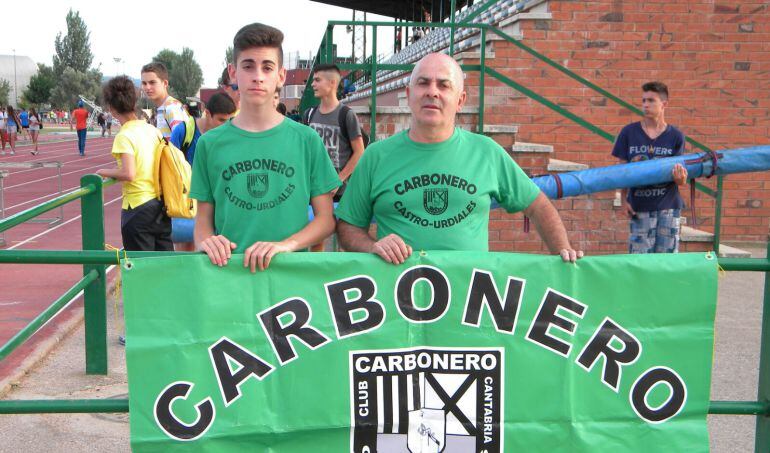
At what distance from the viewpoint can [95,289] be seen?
5.19 metres

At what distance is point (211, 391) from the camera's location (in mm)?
2812

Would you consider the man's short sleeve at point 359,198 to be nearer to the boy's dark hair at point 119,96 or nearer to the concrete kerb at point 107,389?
the concrete kerb at point 107,389

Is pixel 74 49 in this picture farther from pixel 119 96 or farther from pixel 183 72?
pixel 119 96

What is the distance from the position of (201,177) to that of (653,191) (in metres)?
4.51

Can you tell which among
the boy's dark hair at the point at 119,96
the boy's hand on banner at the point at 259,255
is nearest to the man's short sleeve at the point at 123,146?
the boy's dark hair at the point at 119,96

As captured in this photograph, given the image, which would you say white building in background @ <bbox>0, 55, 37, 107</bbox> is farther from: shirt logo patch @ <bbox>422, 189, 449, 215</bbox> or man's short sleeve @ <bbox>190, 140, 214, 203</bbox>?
shirt logo patch @ <bbox>422, 189, 449, 215</bbox>

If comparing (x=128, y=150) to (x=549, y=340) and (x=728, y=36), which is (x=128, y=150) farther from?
(x=728, y=36)

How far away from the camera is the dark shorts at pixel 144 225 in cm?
560

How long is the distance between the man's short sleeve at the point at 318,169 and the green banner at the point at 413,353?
0.37m

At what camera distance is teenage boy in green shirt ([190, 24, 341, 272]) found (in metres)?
3.00

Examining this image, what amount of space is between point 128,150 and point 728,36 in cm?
817

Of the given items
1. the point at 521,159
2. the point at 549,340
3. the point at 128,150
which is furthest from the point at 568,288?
the point at 521,159

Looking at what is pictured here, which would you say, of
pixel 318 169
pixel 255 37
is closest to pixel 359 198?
pixel 318 169

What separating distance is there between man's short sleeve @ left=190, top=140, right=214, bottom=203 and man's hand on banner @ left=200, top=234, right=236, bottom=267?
0.34m
